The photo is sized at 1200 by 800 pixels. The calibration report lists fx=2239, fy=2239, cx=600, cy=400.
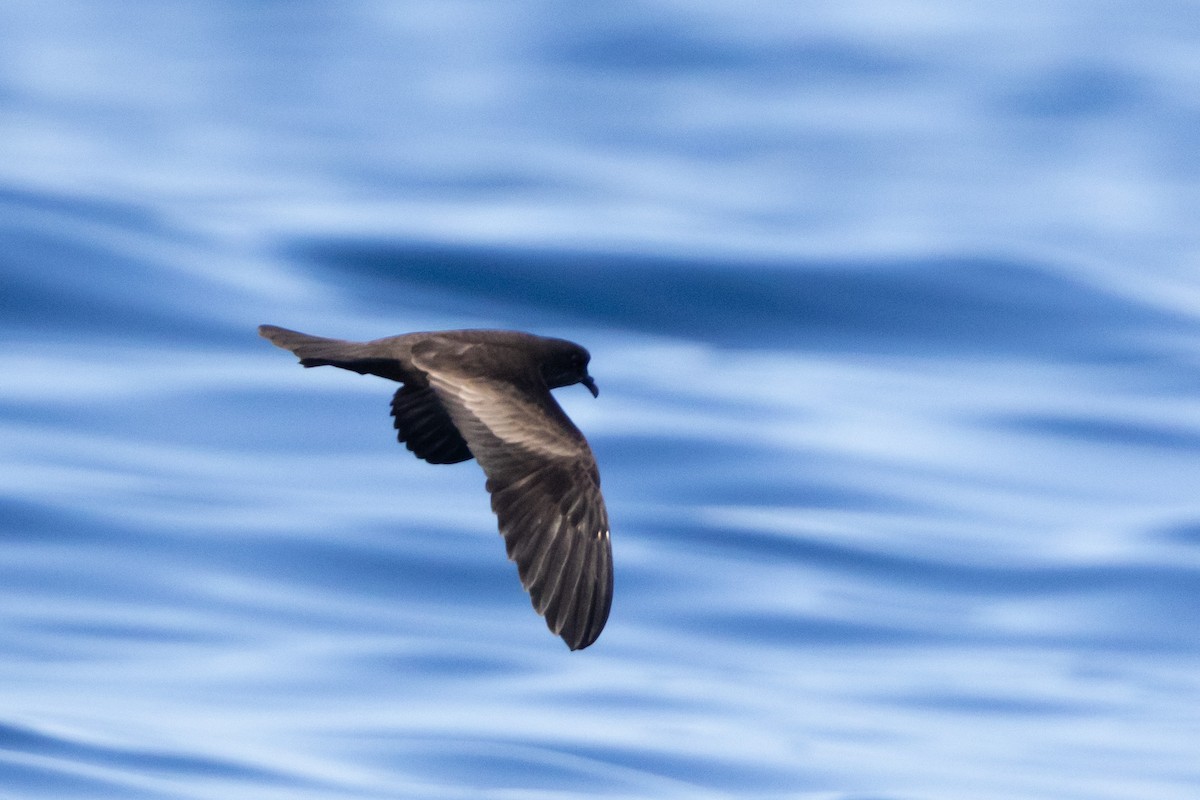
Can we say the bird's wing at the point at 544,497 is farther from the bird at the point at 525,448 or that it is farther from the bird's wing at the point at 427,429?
the bird's wing at the point at 427,429

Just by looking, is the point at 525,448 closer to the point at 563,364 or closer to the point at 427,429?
the point at 563,364

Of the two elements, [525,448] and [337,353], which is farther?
[337,353]

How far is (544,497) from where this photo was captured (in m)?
6.62

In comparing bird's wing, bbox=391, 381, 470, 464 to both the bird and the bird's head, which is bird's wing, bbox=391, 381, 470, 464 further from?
the bird's head

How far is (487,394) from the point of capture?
22.4 feet

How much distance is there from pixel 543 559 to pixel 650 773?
7162 millimetres

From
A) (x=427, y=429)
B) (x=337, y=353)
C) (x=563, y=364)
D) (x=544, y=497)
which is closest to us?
(x=544, y=497)

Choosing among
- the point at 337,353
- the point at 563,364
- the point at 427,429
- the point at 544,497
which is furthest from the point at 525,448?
the point at 427,429

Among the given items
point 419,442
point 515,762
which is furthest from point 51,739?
point 419,442

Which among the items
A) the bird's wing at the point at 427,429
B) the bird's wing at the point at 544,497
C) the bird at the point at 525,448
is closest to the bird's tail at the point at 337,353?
the bird at the point at 525,448

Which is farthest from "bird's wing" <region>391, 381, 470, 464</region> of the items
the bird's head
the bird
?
the bird's head

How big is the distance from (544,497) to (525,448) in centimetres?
16

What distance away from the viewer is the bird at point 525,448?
6.52 metres

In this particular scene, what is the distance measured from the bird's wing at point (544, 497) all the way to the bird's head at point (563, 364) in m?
0.44
